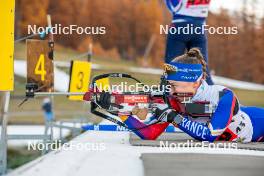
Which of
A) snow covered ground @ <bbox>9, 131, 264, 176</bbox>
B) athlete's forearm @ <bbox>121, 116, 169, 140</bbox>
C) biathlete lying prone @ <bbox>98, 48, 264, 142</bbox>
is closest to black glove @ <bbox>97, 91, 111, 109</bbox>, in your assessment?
biathlete lying prone @ <bbox>98, 48, 264, 142</bbox>

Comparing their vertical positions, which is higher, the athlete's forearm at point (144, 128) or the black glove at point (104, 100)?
the black glove at point (104, 100)

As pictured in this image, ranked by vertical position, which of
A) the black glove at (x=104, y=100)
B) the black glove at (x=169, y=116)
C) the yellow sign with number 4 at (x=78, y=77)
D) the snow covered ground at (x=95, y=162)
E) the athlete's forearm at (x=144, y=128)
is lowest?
the snow covered ground at (x=95, y=162)

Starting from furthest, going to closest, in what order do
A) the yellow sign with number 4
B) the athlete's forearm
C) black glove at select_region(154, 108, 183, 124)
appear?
1. the yellow sign with number 4
2. the athlete's forearm
3. black glove at select_region(154, 108, 183, 124)

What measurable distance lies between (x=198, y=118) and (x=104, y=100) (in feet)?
1.77

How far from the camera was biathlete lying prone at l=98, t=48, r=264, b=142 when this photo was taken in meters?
2.98

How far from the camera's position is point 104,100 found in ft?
9.66

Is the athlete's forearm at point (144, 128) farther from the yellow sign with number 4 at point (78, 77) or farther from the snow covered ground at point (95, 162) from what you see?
the yellow sign with number 4 at point (78, 77)

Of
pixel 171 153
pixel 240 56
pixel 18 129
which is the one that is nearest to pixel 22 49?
pixel 240 56

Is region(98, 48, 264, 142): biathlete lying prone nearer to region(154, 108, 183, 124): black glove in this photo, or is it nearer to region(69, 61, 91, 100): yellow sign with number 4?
region(154, 108, 183, 124): black glove

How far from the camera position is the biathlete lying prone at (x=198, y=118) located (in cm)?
298

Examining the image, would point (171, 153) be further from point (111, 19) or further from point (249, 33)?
point (111, 19)

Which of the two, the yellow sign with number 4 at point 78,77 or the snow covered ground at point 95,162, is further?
the yellow sign with number 4 at point 78,77

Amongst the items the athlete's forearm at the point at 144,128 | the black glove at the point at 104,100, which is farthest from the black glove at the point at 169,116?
the black glove at the point at 104,100

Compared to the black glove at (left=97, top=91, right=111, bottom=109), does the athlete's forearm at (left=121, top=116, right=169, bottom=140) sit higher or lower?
lower
